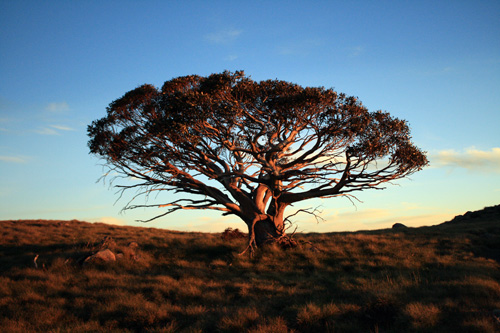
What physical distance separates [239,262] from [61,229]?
63.9ft

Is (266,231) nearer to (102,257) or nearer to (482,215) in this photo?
(102,257)

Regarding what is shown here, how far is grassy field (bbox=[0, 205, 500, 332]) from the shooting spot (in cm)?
988

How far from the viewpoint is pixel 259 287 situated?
13.2 metres

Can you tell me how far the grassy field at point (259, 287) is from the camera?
9.88 meters

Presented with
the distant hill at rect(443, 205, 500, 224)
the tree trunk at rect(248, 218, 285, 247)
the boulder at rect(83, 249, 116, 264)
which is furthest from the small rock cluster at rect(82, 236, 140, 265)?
the distant hill at rect(443, 205, 500, 224)

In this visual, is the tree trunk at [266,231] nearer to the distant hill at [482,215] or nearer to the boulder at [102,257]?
the boulder at [102,257]

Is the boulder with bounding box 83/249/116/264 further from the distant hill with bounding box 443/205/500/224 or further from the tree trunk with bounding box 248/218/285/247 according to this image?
the distant hill with bounding box 443/205/500/224

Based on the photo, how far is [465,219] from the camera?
32.6 meters

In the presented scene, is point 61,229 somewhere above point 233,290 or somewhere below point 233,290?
above

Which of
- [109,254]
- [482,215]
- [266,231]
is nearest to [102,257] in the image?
[109,254]

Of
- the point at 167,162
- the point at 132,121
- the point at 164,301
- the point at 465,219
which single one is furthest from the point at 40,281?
the point at 465,219

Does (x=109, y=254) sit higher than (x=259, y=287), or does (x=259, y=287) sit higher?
(x=109, y=254)

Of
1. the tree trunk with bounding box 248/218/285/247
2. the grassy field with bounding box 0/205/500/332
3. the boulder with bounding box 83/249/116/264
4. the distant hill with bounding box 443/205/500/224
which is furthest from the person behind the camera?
the distant hill with bounding box 443/205/500/224

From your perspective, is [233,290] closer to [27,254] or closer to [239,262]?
[239,262]
